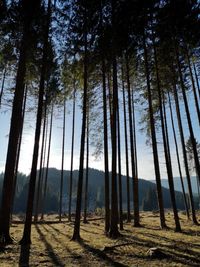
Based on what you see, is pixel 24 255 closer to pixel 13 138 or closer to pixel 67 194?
pixel 13 138

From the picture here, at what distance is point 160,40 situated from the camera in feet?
44.0

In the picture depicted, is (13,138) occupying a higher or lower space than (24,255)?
higher

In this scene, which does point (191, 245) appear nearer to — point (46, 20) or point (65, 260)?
point (65, 260)

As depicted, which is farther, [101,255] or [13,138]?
[13,138]

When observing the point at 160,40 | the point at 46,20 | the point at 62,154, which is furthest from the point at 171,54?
the point at 62,154

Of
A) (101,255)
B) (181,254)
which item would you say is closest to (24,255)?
(101,255)

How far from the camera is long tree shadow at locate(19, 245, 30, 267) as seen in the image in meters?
6.36

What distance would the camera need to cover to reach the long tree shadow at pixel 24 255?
20.9ft

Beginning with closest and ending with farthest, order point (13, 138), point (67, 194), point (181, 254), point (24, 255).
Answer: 1. point (181, 254)
2. point (24, 255)
3. point (13, 138)
4. point (67, 194)

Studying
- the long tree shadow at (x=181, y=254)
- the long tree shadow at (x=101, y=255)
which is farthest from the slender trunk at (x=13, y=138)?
the long tree shadow at (x=181, y=254)

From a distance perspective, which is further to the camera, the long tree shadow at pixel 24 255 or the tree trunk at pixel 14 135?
the tree trunk at pixel 14 135

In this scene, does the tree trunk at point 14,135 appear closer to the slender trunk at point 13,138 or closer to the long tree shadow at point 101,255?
the slender trunk at point 13,138

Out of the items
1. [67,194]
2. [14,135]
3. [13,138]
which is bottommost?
[13,138]

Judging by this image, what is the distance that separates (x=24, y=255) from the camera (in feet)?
23.7
